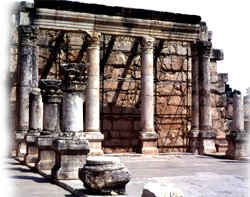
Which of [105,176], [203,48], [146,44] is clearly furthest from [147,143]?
[105,176]

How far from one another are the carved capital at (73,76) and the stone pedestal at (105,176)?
254cm

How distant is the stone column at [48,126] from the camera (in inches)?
405

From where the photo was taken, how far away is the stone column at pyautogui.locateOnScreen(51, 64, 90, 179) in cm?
851

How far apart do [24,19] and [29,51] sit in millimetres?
1292

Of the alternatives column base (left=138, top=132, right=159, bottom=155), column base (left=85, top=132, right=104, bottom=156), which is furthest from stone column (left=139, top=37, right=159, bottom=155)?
column base (left=85, top=132, right=104, bottom=156)

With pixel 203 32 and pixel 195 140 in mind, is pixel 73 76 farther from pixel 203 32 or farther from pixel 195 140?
pixel 203 32

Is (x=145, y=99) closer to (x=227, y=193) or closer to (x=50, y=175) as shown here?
(x=50, y=175)

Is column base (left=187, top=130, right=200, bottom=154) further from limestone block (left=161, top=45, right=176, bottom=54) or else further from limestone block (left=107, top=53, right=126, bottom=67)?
limestone block (left=107, top=53, right=126, bottom=67)

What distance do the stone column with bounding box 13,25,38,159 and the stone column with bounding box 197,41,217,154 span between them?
7.22m

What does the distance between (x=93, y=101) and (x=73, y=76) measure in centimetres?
625

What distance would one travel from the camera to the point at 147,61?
1612cm

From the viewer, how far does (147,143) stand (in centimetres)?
1581

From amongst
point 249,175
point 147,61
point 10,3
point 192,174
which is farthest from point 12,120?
point 249,175

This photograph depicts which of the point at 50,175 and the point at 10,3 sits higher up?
the point at 10,3
